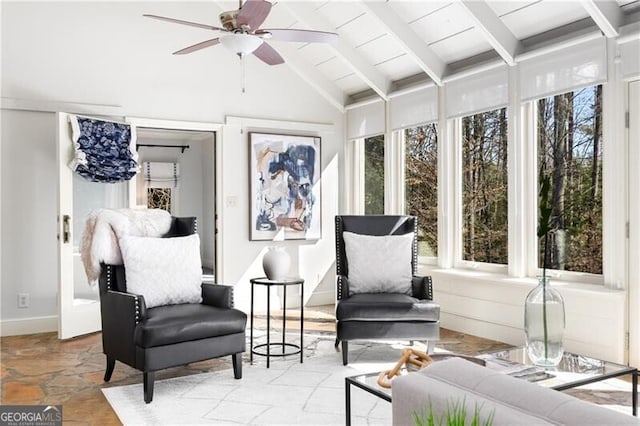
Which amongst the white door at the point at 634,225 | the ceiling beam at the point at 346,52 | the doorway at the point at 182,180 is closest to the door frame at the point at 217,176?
the ceiling beam at the point at 346,52

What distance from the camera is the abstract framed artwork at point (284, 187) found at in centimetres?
617

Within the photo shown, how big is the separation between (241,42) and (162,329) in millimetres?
1762

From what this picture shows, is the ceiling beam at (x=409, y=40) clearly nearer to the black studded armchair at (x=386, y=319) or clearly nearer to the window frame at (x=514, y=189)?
the window frame at (x=514, y=189)

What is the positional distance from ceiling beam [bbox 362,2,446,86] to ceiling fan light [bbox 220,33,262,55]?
1.71m

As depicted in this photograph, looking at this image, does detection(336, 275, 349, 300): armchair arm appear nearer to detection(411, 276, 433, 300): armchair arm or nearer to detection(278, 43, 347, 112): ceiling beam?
detection(411, 276, 433, 300): armchair arm

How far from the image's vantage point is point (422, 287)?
4.34m

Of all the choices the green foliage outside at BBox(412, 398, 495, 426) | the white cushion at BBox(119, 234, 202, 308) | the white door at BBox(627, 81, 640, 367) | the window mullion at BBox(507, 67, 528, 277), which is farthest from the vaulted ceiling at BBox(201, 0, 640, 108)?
the green foliage outside at BBox(412, 398, 495, 426)

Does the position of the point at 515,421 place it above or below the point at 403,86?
below

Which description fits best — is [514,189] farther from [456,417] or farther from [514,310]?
[456,417]

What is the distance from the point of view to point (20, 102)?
4996mm

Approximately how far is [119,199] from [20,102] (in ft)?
3.90

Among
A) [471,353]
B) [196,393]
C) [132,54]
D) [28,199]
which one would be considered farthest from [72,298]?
[471,353]

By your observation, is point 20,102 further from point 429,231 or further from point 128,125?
point 429,231

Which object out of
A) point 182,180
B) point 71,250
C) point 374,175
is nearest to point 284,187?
point 374,175
